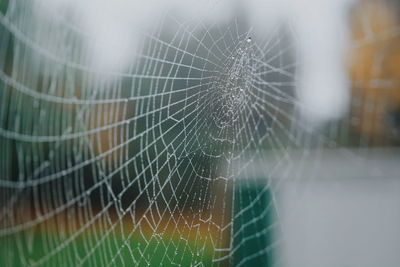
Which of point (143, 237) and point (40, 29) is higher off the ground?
point (40, 29)

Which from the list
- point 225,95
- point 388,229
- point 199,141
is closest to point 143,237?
point 199,141

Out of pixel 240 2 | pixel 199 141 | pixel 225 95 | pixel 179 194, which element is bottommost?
pixel 179 194

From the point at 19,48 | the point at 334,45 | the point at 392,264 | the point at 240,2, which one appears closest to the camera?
the point at 19,48

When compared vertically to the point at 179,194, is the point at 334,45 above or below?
above

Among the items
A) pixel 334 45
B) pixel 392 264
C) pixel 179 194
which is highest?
pixel 334 45

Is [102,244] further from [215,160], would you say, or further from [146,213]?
[215,160]

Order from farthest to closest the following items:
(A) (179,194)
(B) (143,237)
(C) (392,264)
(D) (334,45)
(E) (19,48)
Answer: (C) (392,264), (A) (179,194), (B) (143,237), (D) (334,45), (E) (19,48)

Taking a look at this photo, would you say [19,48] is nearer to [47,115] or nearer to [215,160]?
[47,115]

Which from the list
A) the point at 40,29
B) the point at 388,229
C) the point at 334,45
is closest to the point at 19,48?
the point at 40,29

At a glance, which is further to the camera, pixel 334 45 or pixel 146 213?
pixel 146 213
